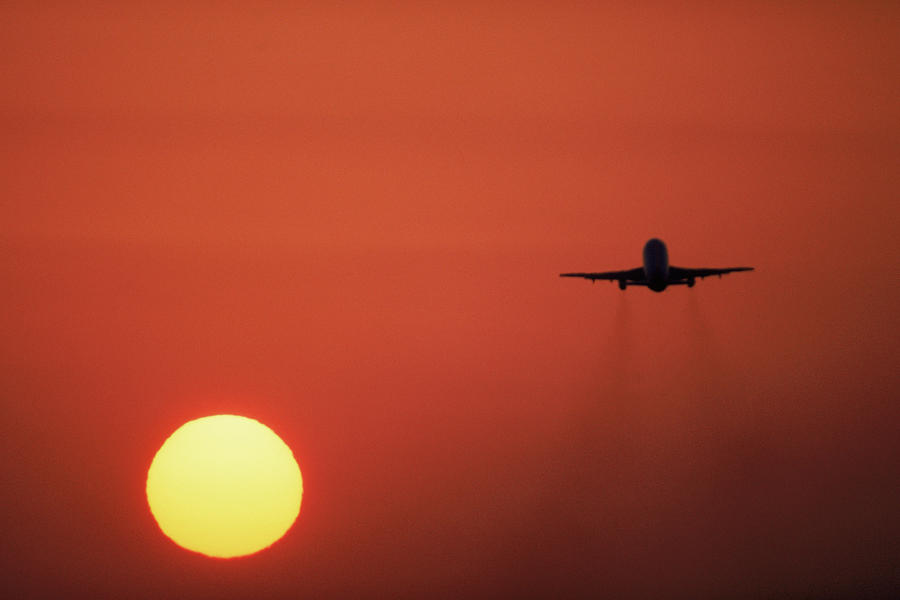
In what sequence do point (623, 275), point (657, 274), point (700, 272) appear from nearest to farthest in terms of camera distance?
1. point (700, 272)
2. point (657, 274)
3. point (623, 275)

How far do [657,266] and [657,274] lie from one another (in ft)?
2.50

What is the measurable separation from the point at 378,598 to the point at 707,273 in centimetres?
6690

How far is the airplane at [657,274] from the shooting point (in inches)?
2363

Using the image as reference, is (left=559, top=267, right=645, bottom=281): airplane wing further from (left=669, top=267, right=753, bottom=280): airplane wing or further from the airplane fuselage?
(left=669, top=267, right=753, bottom=280): airplane wing

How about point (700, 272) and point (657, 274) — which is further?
point (657, 274)

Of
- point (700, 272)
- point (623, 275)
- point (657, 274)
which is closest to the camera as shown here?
point (700, 272)

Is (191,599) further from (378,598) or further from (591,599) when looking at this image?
(591,599)

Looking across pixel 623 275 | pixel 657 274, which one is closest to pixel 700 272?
pixel 657 274

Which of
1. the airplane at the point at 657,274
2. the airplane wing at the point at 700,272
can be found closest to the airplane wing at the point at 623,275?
the airplane at the point at 657,274

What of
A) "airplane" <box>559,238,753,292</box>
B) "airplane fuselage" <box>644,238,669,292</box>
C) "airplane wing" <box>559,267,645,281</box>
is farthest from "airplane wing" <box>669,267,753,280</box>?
"airplane wing" <box>559,267,645,281</box>

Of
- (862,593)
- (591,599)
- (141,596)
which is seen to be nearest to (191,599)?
(141,596)

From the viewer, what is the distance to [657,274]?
202 feet

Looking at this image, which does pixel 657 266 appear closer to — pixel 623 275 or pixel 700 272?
pixel 700 272

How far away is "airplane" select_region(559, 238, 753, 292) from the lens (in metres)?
60.0
